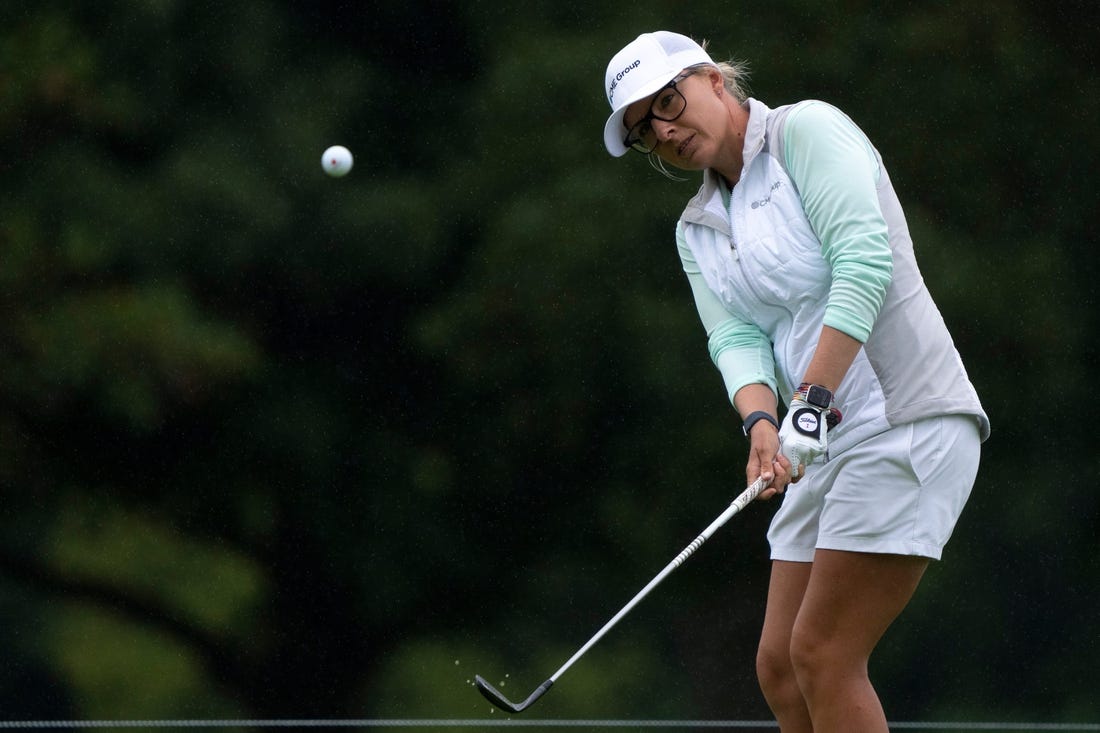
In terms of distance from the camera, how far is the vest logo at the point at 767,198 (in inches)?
66.0

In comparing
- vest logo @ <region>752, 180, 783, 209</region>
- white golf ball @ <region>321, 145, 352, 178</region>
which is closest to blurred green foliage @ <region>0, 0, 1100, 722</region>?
white golf ball @ <region>321, 145, 352, 178</region>

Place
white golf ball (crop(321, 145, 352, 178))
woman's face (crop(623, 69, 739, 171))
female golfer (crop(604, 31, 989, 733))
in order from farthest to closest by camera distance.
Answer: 1. white golf ball (crop(321, 145, 352, 178))
2. woman's face (crop(623, 69, 739, 171))
3. female golfer (crop(604, 31, 989, 733))

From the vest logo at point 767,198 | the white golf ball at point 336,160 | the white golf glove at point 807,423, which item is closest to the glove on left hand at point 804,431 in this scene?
the white golf glove at point 807,423

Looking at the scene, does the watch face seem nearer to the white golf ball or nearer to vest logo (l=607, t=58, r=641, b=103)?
vest logo (l=607, t=58, r=641, b=103)

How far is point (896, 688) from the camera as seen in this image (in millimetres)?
3025

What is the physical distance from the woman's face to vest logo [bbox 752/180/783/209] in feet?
0.26

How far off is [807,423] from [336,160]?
1.53 m

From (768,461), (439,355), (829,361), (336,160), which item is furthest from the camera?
(439,355)

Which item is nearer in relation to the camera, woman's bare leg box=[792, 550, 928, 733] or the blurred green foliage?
woman's bare leg box=[792, 550, 928, 733]

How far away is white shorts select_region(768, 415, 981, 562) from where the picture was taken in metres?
1.61

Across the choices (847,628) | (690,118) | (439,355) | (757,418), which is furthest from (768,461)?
(439,355)

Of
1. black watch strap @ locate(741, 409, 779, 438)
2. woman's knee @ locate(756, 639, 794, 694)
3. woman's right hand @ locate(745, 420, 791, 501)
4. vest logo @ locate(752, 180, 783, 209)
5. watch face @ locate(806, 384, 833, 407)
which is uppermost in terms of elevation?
vest logo @ locate(752, 180, 783, 209)

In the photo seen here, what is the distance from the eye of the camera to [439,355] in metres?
3.02

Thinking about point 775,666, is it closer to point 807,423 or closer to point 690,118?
point 807,423
